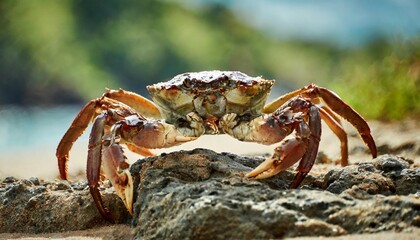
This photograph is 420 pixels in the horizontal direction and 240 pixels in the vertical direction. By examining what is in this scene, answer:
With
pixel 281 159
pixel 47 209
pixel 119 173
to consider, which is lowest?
pixel 47 209

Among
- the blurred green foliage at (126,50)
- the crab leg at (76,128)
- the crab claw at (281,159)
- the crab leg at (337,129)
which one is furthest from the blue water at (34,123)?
the crab claw at (281,159)

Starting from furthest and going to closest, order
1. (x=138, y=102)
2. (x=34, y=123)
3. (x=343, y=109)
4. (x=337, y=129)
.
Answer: (x=34, y=123)
(x=337, y=129)
(x=138, y=102)
(x=343, y=109)

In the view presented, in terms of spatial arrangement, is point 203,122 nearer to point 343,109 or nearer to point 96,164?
point 96,164

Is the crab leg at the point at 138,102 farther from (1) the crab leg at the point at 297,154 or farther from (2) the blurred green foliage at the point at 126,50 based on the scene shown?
(2) the blurred green foliage at the point at 126,50

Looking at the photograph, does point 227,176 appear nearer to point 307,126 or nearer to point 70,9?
point 307,126

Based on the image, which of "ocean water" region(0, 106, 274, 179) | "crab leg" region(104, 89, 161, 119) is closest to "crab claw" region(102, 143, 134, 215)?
"crab leg" region(104, 89, 161, 119)

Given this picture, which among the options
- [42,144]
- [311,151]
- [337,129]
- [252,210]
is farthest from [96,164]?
[42,144]
